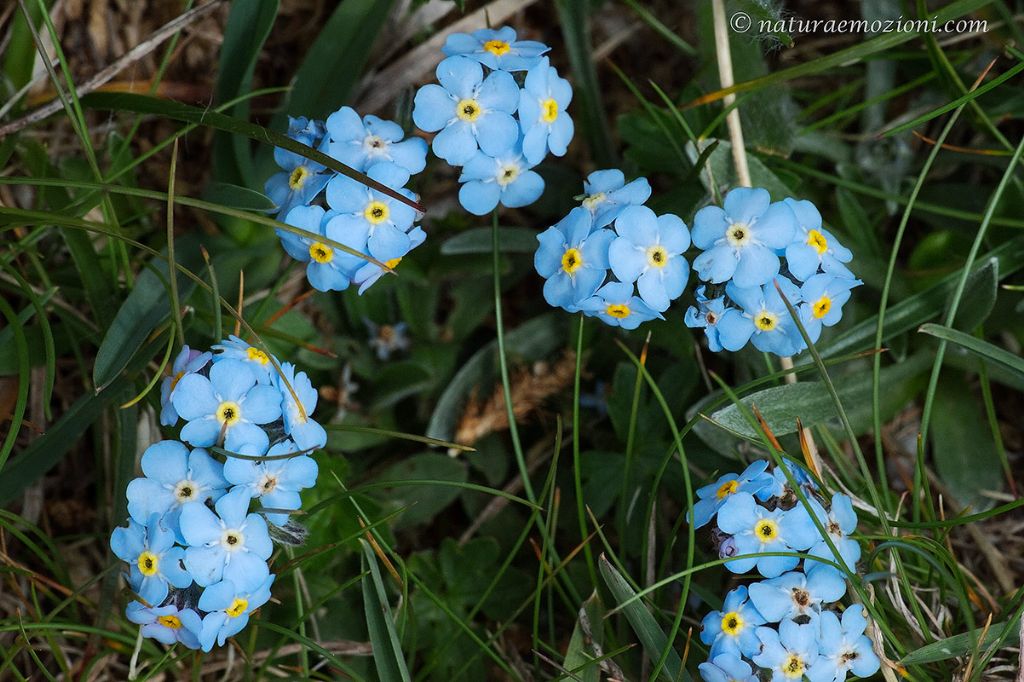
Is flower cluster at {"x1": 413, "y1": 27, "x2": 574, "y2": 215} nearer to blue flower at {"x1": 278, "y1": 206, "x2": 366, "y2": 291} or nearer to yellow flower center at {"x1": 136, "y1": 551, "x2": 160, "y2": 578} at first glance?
blue flower at {"x1": 278, "y1": 206, "x2": 366, "y2": 291}

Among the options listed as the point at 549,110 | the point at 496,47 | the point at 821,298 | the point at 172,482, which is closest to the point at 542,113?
the point at 549,110

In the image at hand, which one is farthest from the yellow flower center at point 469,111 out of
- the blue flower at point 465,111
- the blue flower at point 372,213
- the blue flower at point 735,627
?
the blue flower at point 735,627

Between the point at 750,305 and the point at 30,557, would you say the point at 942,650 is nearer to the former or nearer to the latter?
the point at 750,305

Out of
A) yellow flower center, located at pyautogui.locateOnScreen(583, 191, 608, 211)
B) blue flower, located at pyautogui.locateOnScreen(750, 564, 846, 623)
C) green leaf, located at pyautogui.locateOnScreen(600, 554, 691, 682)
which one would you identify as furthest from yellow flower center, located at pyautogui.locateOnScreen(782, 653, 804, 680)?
yellow flower center, located at pyautogui.locateOnScreen(583, 191, 608, 211)

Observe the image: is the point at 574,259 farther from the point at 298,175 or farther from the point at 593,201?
the point at 298,175

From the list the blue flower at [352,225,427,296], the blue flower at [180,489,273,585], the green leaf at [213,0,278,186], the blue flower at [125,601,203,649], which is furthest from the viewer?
the green leaf at [213,0,278,186]

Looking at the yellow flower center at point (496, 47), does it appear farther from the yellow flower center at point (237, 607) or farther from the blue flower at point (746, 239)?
the yellow flower center at point (237, 607)

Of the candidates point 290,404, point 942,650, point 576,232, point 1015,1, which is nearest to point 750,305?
point 576,232
